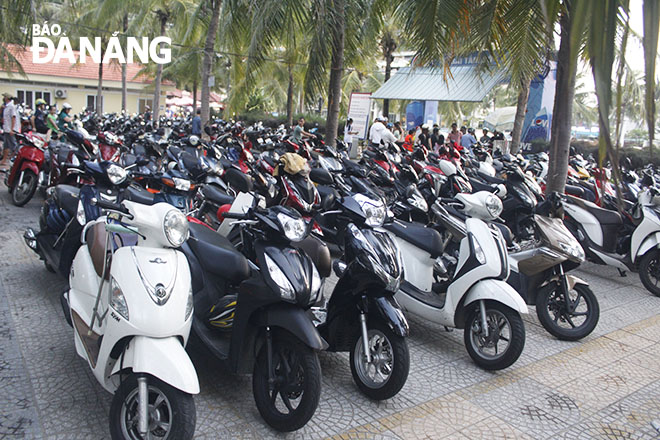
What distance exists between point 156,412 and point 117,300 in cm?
60

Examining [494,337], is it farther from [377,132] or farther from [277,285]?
[377,132]

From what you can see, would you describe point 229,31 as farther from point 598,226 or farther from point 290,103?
point 290,103

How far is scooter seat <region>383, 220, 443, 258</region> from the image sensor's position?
4691mm

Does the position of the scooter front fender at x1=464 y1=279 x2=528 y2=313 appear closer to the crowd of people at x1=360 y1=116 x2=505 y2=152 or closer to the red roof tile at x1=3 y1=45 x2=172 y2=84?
the crowd of people at x1=360 y1=116 x2=505 y2=152

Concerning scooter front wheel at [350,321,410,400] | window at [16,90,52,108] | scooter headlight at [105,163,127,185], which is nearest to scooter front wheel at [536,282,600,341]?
scooter front wheel at [350,321,410,400]

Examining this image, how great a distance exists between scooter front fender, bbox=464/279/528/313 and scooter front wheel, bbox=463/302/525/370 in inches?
2.6

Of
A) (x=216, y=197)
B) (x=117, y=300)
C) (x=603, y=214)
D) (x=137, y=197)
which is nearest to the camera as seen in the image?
(x=117, y=300)

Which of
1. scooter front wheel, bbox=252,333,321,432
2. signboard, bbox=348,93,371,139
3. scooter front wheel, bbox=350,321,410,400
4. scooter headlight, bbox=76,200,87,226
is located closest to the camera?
scooter front wheel, bbox=252,333,321,432

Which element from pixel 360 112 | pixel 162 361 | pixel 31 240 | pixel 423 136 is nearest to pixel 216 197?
pixel 31 240

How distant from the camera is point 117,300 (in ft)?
9.37

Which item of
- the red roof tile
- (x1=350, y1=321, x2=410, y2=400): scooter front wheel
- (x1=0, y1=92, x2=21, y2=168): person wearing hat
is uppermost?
the red roof tile

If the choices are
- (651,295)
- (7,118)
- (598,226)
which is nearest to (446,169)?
(598,226)

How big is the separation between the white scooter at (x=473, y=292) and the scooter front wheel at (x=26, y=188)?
5.95 meters

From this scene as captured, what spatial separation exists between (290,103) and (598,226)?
68.6 ft
